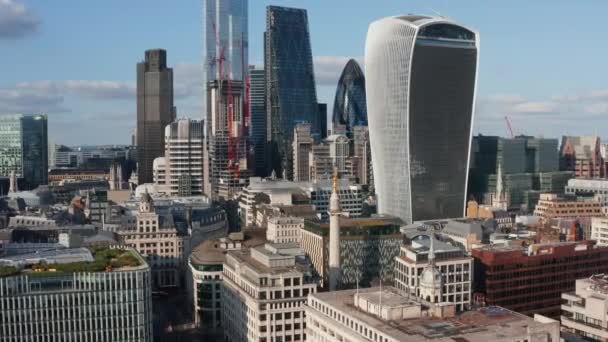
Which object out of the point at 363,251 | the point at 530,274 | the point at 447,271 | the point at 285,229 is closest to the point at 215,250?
the point at 285,229

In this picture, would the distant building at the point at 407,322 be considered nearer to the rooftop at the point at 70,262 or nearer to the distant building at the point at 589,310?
the distant building at the point at 589,310

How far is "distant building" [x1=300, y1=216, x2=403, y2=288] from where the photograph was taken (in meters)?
148

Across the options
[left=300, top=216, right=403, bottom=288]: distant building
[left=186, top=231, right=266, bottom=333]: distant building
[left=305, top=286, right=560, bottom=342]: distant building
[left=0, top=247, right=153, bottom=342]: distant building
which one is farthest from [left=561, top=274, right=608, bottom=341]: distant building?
[left=0, top=247, right=153, bottom=342]: distant building

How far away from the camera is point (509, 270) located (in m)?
134

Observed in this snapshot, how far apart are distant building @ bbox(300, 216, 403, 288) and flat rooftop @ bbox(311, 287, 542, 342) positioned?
51.0m

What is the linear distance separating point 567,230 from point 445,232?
37132mm

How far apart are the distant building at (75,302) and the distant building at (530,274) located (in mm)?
64315

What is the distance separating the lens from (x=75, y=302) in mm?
95688

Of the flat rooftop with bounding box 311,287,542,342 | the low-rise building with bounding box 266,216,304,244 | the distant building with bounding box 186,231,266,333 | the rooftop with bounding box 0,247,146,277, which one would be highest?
the rooftop with bounding box 0,247,146,277

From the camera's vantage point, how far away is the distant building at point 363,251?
485 ft

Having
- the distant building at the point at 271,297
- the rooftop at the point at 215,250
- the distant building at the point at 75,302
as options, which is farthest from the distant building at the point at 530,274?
the distant building at the point at 75,302

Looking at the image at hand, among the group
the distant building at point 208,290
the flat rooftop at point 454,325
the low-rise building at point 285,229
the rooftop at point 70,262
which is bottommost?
the distant building at point 208,290

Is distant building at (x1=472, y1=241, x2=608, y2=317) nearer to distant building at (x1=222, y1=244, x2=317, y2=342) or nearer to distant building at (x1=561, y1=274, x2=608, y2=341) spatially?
distant building at (x1=561, y1=274, x2=608, y2=341)

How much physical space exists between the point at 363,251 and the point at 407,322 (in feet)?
200
